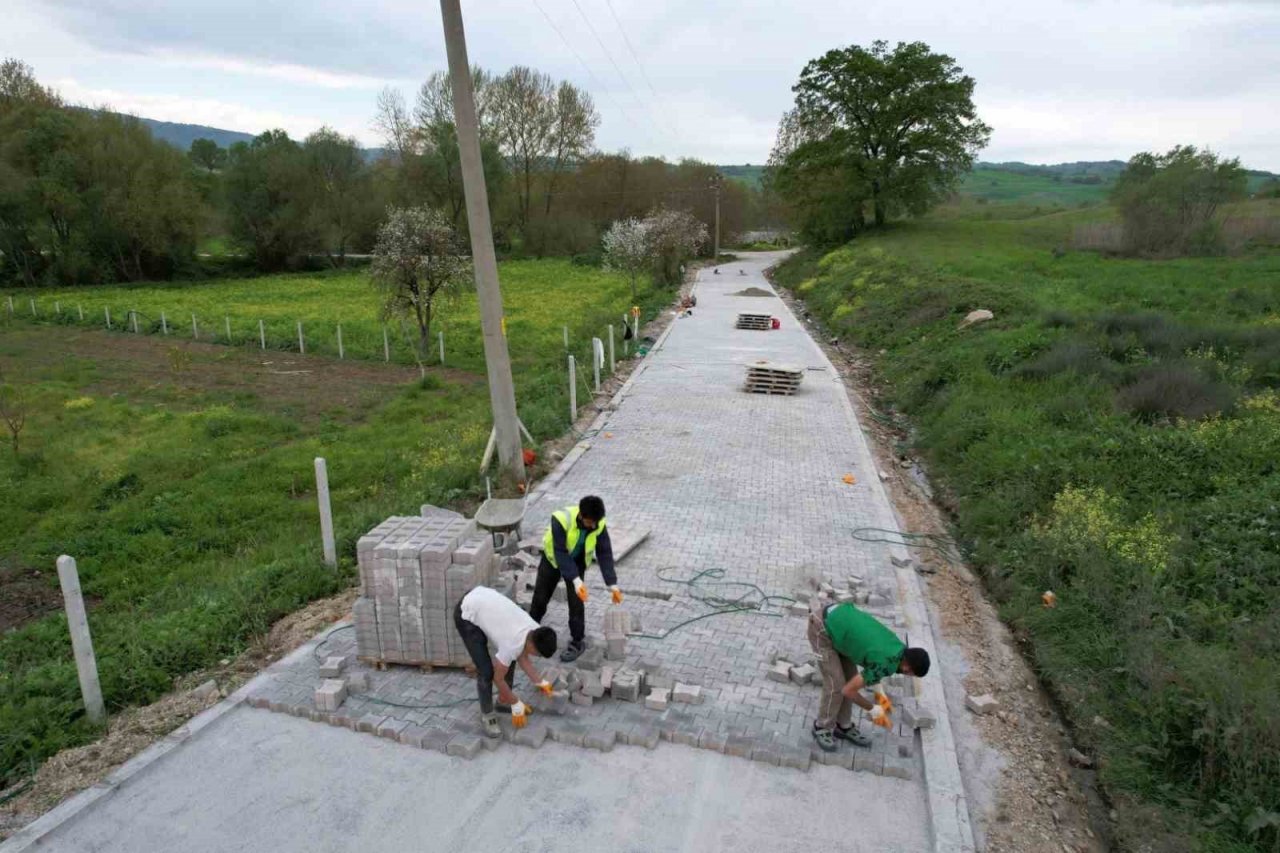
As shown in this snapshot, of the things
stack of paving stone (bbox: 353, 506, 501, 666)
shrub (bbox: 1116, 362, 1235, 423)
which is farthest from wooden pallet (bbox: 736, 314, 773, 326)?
stack of paving stone (bbox: 353, 506, 501, 666)

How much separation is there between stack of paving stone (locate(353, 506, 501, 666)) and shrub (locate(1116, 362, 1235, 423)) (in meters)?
9.62

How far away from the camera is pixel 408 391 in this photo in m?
17.6

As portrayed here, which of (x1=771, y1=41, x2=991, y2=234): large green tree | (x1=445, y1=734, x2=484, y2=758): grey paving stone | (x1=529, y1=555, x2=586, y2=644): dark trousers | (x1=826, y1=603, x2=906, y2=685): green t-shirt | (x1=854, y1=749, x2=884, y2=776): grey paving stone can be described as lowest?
(x1=854, y1=749, x2=884, y2=776): grey paving stone

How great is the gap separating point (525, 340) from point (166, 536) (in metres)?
14.7

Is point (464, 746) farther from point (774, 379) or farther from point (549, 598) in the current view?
point (774, 379)

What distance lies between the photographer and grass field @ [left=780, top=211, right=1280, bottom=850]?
5.17m

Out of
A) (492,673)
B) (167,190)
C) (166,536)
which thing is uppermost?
(167,190)

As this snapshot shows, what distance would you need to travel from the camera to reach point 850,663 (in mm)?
5488

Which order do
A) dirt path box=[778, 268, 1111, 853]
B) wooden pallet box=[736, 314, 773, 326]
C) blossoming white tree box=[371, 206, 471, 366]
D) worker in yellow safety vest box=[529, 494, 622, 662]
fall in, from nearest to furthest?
dirt path box=[778, 268, 1111, 853] → worker in yellow safety vest box=[529, 494, 622, 662] → blossoming white tree box=[371, 206, 471, 366] → wooden pallet box=[736, 314, 773, 326]

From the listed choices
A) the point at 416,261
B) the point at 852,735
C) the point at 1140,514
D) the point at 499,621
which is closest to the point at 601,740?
the point at 499,621

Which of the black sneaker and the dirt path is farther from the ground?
the black sneaker

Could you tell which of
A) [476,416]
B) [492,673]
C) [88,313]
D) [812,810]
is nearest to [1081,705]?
[812,810]

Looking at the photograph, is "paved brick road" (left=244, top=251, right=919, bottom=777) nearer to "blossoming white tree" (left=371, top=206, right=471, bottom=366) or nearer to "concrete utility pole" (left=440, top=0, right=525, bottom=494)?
"concrete utility pole" (left=440, top=0, right=525, bottom=494)

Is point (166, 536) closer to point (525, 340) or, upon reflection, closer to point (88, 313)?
point (525, 340)
